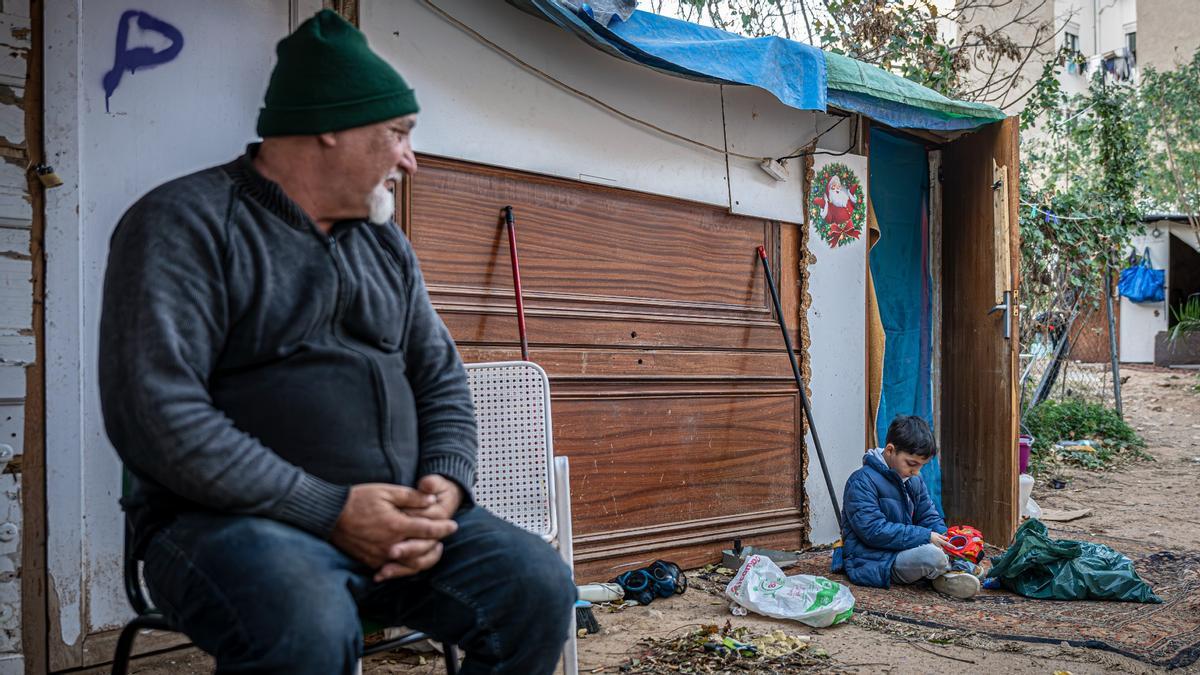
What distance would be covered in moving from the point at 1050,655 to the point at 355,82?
292 cm

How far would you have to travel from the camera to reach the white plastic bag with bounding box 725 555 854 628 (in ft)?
11.3

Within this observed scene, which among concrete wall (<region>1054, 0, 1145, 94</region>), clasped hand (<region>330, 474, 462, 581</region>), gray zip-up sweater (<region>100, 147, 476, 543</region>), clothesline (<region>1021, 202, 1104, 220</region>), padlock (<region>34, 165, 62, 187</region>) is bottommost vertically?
clasped hand (<region>330, 474, 462, 581</region>)

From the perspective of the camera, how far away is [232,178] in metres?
1.61

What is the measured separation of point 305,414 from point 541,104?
2479 mm

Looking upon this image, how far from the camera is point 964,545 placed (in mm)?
4309

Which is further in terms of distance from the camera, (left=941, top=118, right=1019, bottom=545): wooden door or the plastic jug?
the plastic jug

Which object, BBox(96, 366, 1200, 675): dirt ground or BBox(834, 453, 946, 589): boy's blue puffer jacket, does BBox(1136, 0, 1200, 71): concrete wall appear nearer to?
BBox(96, 366, 1200, 675): dirt ground

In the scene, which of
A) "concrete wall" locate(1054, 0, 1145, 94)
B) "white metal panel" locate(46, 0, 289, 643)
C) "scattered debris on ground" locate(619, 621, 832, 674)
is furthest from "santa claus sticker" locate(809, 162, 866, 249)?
"concrete wall" locate(1054, 0, 1145, 94)

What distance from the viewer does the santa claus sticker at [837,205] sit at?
16.4ft

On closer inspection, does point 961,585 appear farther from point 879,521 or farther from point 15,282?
point 15,282

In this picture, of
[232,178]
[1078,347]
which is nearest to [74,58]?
[232,178]

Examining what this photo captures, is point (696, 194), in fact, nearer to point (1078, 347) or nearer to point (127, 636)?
point (127, 636)

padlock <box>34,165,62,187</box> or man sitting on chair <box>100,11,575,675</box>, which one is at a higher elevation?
padlock <box>34,165,62,187</box>

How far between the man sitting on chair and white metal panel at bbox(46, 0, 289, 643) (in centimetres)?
122
